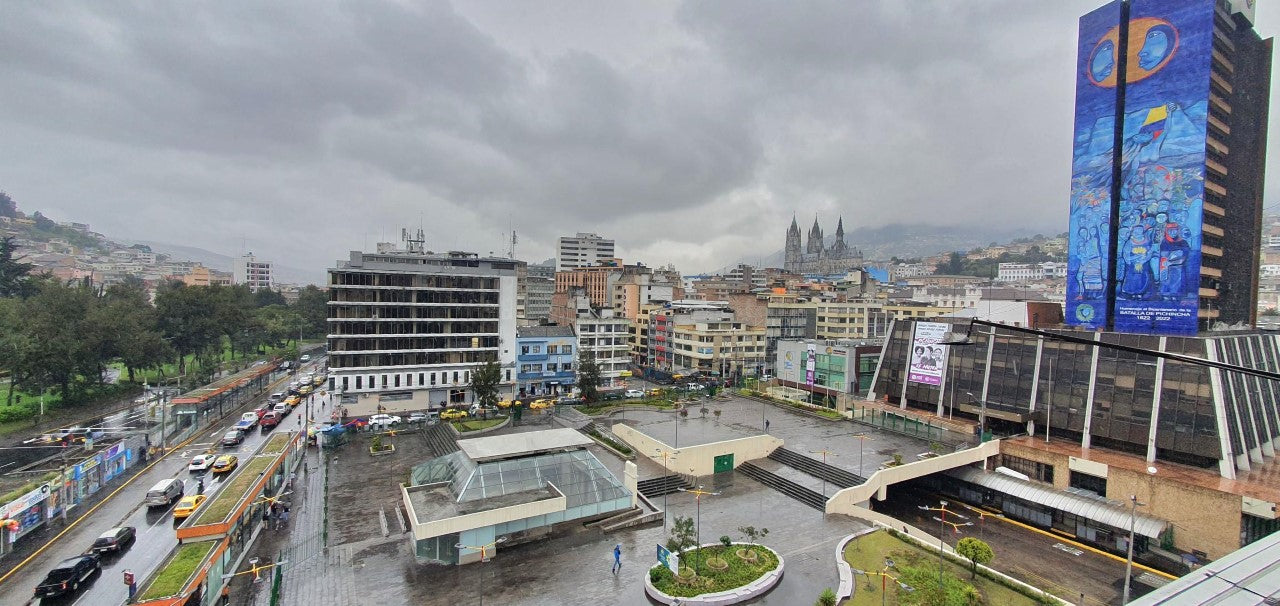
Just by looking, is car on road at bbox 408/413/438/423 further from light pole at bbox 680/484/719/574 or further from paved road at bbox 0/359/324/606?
light pole at bbox 680/484/719/574

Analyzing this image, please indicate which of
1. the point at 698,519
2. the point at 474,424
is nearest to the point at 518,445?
the point at 698,519

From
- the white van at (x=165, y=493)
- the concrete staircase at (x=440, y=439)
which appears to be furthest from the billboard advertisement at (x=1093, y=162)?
the white van at (x=165, y=493)

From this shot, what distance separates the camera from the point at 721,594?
19266 mm

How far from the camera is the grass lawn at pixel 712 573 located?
1964 centimetres

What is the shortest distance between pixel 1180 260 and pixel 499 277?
55709 millimetres

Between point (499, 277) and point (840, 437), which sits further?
point (499, 277)

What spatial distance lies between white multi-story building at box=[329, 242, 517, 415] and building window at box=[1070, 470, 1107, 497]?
41.0 meters

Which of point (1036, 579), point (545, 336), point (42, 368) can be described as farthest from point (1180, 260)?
point (42, 368)

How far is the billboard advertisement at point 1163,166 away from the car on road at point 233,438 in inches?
2753

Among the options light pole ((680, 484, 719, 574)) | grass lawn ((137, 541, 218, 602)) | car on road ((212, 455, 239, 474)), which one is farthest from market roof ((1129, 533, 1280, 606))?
car on road ((212, 455, 239, 474))

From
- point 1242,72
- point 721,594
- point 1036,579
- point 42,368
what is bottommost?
point 1036,579

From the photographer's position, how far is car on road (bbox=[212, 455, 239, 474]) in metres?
33.2

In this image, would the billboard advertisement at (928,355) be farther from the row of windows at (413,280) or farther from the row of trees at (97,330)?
the row of trees at (97,330)

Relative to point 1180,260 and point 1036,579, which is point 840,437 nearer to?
point 1036,579
